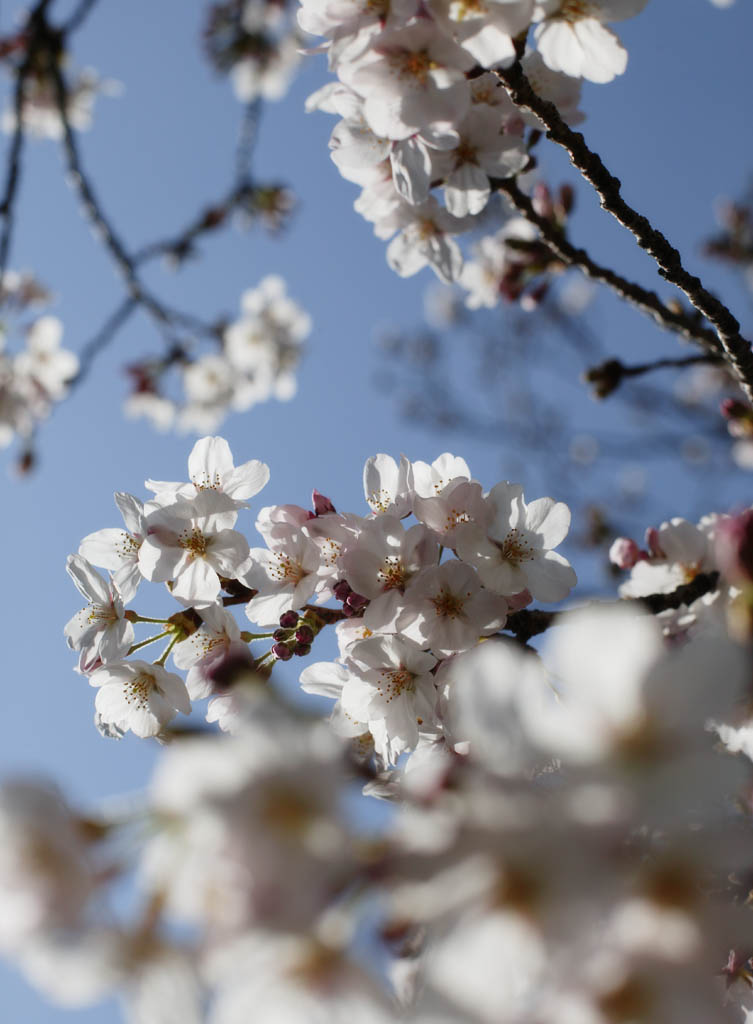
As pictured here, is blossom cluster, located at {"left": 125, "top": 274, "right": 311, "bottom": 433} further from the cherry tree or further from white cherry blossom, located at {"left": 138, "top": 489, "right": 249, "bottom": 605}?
white cherry blossom, located at {"left": 138, "top": 489, "right": 249, "bottom": 605}

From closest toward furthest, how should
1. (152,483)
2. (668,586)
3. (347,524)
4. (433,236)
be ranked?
(347,524) → (152,483) → (668,586) → (433,236)

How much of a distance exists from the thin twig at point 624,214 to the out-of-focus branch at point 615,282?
0.50 metres

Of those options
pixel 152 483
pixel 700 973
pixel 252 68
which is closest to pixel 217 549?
pixel 152 483

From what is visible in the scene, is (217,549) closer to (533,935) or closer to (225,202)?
(533,935)

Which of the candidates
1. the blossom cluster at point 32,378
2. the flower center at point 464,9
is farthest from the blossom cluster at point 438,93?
the blossom cluster at point 32,378

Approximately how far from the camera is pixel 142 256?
12.3ft

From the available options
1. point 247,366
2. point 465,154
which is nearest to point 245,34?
point 247,366

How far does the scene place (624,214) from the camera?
62.6 inches

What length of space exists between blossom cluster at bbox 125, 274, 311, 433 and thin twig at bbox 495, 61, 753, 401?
4.83 m

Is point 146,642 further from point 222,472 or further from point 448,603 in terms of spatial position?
point 448,603

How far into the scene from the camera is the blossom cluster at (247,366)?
251 inches

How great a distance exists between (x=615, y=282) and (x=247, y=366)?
15.3 feet

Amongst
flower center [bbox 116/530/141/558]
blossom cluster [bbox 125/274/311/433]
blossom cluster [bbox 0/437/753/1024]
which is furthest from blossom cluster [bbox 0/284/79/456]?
blossom cluster [bbox 0/437/753/1024]

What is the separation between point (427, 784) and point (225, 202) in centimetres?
473
